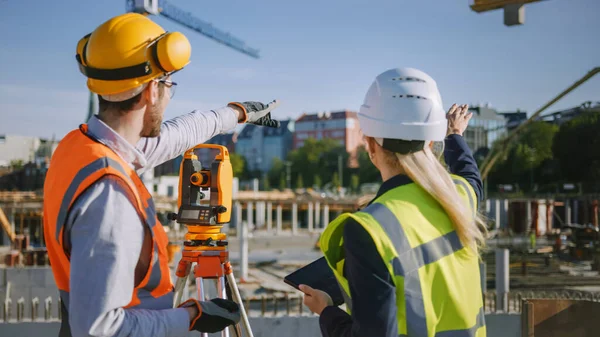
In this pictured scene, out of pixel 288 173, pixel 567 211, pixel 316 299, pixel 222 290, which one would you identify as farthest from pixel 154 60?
pixel 288 173

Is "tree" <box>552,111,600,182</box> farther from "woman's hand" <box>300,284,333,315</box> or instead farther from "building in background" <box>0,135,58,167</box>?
"woman's hand" <box>300,284,333,315</box>

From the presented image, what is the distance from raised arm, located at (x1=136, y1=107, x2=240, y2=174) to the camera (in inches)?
89.2

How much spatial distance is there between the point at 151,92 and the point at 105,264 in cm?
56

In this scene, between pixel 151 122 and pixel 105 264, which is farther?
pixel 151 122

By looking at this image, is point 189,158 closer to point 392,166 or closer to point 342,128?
point 392,166

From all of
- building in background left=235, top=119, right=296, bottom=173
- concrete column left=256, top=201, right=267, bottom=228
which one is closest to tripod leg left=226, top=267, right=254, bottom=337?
concrete column left=256, top=201, right=267, bottom=228

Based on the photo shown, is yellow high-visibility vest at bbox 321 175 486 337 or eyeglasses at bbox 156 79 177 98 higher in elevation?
eyeglasses at bbox 156 79 177 98

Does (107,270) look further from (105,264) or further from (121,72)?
(121,72)

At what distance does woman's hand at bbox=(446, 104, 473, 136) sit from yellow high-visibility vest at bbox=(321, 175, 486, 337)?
70 cm

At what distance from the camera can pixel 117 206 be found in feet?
4.75

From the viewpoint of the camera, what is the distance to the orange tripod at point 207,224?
2.81 m

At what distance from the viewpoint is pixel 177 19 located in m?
69.6

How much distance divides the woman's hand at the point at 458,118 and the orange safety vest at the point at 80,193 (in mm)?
1270

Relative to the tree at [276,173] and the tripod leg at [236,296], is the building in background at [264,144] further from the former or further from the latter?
the tripod leg at [236,296]
